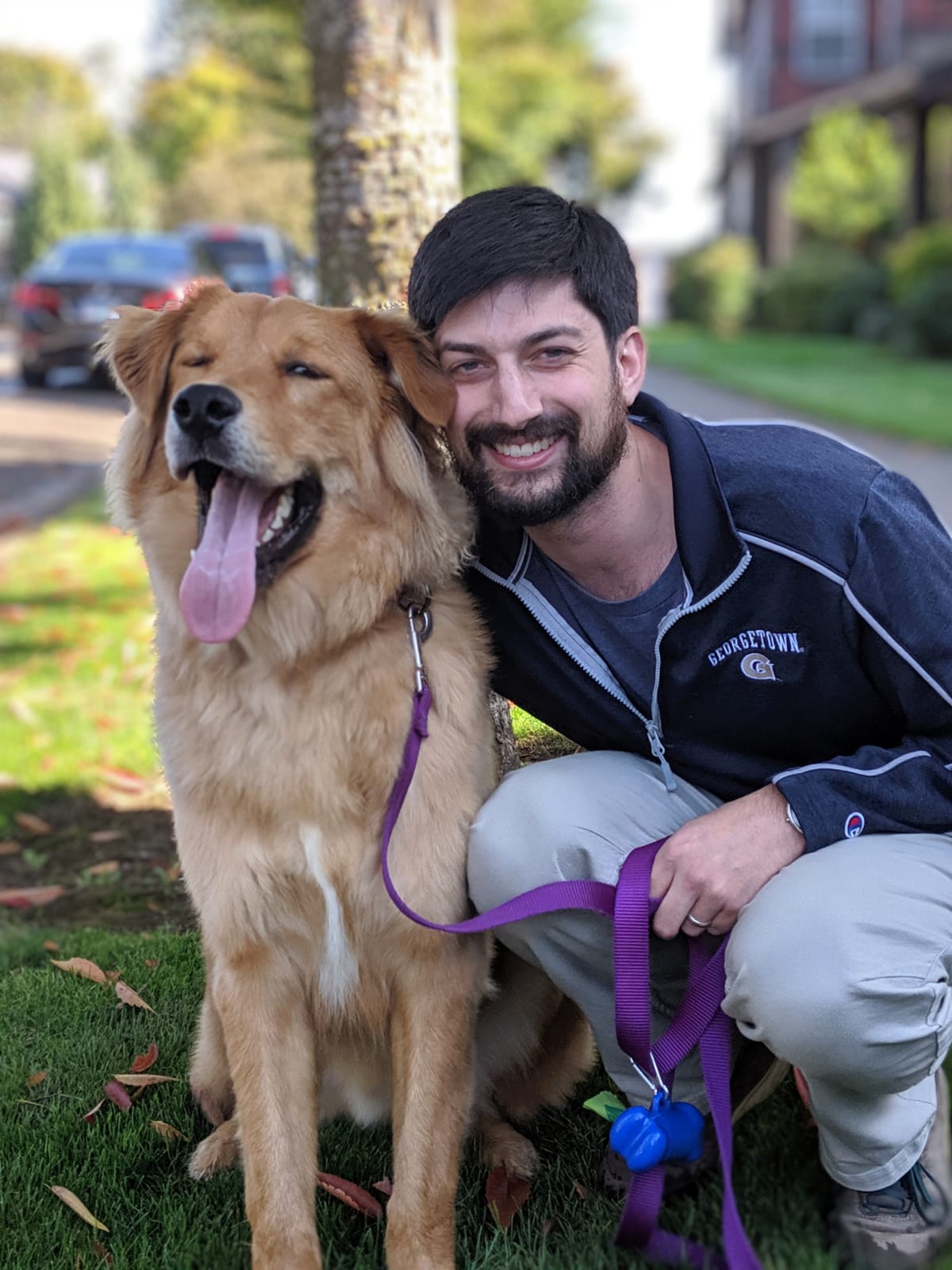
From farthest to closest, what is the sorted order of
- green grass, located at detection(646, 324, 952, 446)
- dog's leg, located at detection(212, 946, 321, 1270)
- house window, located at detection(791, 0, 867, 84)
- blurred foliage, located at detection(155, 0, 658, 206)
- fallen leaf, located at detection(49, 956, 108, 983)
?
house window, located at detection(791, 0, 867, 84), blurred foliage, located at detection(155, 0, 658, 206), green grass, located at detection(646, 324, 952, 446), fallen leaf, located at detection(49, 956, 108, 983), dog's leg, located at detection(212, 946, 321, 1270)

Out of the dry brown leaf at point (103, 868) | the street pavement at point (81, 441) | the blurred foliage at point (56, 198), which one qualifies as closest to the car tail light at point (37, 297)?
the street pavement at point (81, 441)

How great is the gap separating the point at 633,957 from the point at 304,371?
4.18ft

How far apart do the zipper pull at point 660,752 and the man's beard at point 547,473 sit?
0.47 metres

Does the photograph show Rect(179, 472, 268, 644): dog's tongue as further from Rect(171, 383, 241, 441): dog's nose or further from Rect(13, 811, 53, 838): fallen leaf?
Rect(13, 811, 53, 838): fallen leaf

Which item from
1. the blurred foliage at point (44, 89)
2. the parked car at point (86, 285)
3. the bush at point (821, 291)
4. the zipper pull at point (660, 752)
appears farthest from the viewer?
the blurred foliage at point (44, 89)

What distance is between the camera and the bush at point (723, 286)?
99.8ft

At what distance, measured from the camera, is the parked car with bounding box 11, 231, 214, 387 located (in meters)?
15.6

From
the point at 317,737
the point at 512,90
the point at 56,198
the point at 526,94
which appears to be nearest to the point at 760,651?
the point at 317,737

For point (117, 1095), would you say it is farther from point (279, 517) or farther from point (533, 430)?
point (533, 430)

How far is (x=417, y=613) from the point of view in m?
2.64

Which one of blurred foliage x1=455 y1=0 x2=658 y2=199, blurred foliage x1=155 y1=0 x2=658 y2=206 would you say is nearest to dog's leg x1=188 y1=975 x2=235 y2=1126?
blurred foliage x1=155 y1=0 x2=658 y2=206

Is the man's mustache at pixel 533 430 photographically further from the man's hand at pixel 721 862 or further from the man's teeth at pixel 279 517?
the man's hand at pixel 721 862

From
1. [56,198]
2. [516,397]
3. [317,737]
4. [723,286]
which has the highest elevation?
[56,198]

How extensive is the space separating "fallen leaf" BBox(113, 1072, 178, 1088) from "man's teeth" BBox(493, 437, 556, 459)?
1614 millimetres
